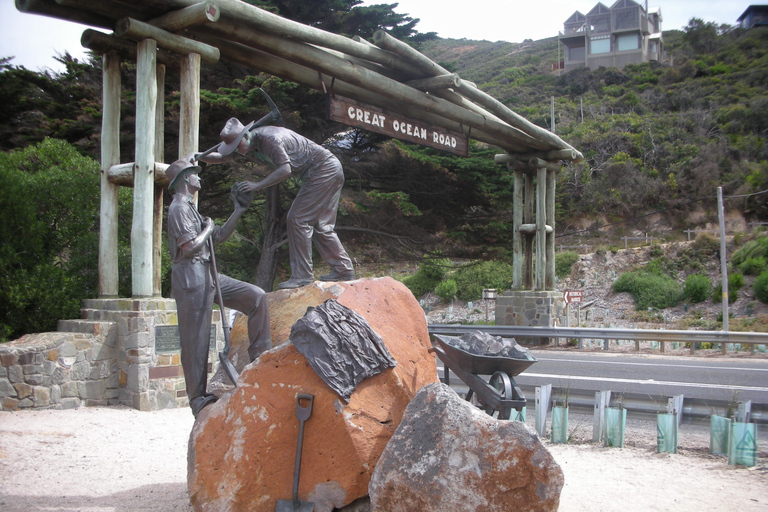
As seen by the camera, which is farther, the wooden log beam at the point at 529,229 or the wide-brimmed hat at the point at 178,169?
the wooden log beam at the point at 529,229

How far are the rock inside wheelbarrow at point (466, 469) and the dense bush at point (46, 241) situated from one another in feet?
19.4

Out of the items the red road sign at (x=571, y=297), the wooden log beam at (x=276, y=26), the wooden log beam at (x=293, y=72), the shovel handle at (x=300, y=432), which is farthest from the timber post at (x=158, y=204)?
the red road sign at (x=571, y=297)

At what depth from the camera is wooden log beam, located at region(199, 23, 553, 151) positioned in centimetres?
702

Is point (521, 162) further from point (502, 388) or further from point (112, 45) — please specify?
point (502, 388)

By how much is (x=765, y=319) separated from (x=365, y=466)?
58.5ft

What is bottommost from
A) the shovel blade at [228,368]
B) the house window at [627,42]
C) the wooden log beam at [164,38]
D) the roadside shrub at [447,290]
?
the roadside shrub at [447,290]

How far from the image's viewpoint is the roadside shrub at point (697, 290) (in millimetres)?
20875

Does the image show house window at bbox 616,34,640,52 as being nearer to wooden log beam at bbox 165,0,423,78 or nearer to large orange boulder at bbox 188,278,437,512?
wooden log beam at bbox 165,0,423,78

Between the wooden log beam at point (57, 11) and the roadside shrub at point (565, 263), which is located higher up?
the wooden log beam at point (57, 11)

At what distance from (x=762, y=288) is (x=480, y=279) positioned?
10238 mm

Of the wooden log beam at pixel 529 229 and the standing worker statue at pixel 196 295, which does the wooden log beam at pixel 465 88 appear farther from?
the standing worker statue at pixel 196 295

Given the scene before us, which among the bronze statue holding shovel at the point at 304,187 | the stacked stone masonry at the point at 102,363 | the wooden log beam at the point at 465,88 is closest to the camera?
the bronze statue holding shovel at the point at 304,187

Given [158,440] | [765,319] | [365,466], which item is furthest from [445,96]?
[765,319]

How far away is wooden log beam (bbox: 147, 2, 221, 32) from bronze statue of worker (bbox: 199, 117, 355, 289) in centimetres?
234
